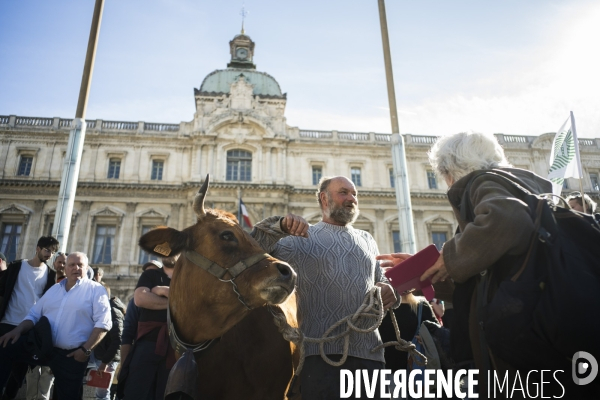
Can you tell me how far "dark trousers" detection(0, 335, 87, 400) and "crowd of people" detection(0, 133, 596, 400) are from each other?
0.04 feet

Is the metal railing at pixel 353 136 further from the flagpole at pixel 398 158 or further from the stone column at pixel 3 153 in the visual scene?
the stone column at pixel 3 153

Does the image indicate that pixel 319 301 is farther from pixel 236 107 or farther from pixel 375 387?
pixel 236 107

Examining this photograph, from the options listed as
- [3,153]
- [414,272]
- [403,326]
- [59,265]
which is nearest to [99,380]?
[59,265]

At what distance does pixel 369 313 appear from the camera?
284 centimetres

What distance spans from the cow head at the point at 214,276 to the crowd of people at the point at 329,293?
0.54 m

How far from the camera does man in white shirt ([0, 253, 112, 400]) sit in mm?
4883

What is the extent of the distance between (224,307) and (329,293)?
0.89 meters

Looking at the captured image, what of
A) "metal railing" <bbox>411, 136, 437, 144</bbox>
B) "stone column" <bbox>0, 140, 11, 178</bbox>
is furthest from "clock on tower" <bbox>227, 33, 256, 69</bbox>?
"stone column" <bbox>0, 140, 11, 178</bbox>

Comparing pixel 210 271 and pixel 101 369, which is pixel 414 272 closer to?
pixel 210 271

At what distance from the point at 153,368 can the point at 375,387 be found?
2.96 meters

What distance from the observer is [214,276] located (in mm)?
2408

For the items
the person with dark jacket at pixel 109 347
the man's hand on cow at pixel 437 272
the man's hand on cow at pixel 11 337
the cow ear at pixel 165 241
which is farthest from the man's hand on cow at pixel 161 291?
the man's hand on cow at pixel 437 272

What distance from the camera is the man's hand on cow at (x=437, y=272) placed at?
238 cm

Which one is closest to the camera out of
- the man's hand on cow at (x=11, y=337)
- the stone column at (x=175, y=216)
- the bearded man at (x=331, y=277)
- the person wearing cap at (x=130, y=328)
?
the bearded man at (x=331, y=277)
